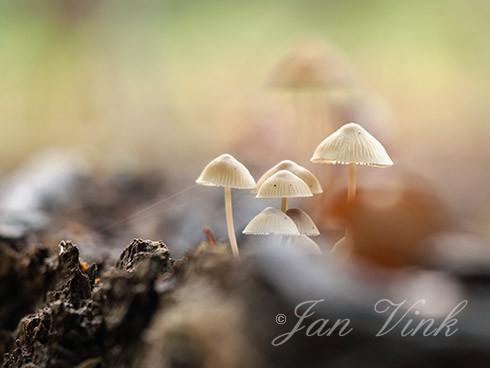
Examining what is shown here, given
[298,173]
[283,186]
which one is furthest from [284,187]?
[298,173]

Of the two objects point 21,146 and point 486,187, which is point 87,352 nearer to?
point 486,187

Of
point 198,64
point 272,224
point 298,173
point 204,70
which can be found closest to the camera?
point 272,224

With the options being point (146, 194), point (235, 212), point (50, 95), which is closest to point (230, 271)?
point (235, 212)

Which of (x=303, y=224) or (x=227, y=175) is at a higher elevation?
(x=227, y=175)

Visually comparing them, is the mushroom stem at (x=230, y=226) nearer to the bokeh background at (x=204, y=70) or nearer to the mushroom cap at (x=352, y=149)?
the mushroom cap at (x=352, y=149)

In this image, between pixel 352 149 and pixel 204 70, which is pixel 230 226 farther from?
pixel 204 70

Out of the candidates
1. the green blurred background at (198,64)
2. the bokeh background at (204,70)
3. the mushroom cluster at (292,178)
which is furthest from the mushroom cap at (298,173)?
the green blurred background at (198,64)

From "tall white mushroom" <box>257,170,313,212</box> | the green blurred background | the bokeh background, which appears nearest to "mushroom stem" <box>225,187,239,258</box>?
"tall white mushroom" <box>257,170,313,212</box>

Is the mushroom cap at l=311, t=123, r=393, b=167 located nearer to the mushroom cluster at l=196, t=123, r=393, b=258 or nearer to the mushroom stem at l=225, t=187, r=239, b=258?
the mushroom cluster at l=196, t=123, r=393, b=258
